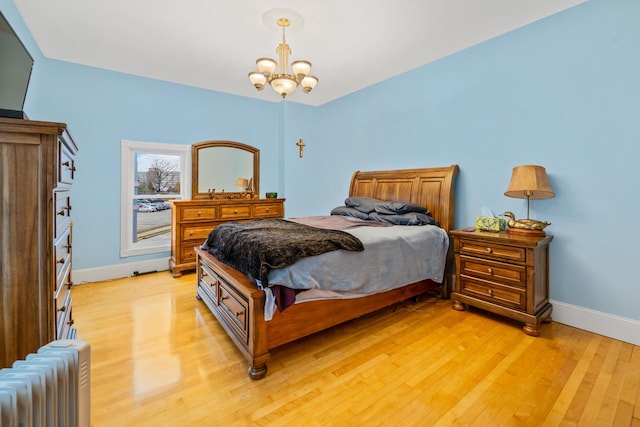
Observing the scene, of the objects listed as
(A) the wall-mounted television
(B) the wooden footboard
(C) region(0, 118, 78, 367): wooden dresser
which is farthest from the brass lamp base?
(A) the wall-mounted television

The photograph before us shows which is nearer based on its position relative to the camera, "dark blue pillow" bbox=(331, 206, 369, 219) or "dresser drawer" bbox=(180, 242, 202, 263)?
"dark blue pillow" bbox=(331, 206, 369, 219)

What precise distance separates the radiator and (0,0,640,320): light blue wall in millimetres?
3038

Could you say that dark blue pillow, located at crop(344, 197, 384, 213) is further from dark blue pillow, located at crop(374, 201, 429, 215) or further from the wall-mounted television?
the wall-mounted television

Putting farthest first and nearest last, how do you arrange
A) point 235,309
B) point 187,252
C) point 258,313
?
point 187,252, point 235,309, point 258,313

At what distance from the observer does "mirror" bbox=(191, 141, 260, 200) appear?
441 centimetres

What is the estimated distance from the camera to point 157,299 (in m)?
3.08

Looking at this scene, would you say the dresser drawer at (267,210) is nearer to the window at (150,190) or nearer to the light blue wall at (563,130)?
the window at (150,190)

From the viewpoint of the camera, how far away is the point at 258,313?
1.84 metres

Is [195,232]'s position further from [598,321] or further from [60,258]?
[598,321]

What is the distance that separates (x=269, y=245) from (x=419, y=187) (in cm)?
229

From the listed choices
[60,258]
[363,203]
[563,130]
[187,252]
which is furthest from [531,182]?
[187,252]

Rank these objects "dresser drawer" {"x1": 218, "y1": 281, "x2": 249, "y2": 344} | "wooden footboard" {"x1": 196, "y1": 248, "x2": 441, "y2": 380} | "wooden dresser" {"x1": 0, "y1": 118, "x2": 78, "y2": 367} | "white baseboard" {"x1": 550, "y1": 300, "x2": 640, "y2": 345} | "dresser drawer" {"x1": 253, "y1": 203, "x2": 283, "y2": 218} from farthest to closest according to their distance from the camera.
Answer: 1. "dresser drawer" {"x1": 253, "y1": 203, "x2": 283, "y2": 218}
2. "white baseboard" {"x1": 550, "y1": 300, "x2": 640, "y2": 345}
3. "dresser drawer" {"x1": 218, "y1": 281, "x2": 249, "y2": 344}
4. "wooden footboard" {"x1": 196, "y1": 248, "x2": 441, "y2": 380}
5. "wooden dresser" {"x1": 0, "y1": 118, "x2": 78, "y2": 367}

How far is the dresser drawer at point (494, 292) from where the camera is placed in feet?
8.05

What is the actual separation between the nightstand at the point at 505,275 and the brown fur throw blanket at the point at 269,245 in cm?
123
